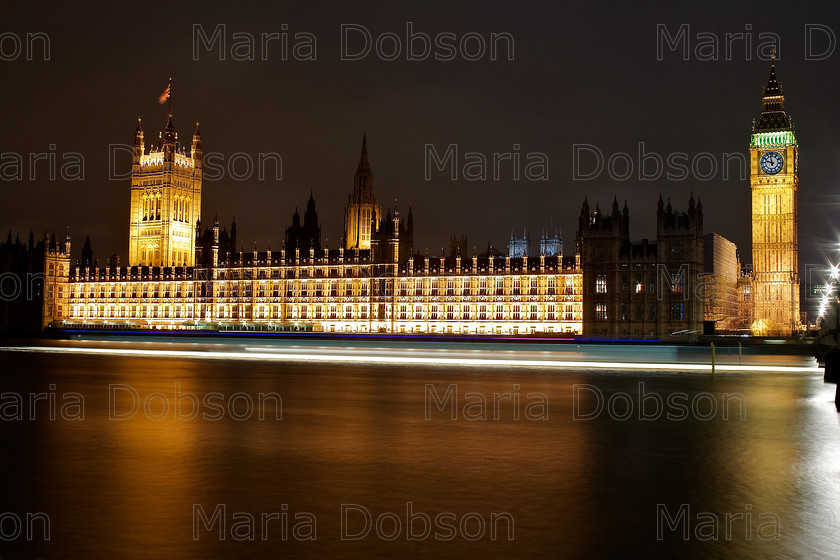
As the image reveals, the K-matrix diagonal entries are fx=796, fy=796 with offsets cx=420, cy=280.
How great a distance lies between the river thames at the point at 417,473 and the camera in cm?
974

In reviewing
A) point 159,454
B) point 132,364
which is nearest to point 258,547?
point 159,454

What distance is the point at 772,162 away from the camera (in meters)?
102

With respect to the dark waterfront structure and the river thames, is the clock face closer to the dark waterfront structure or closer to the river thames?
the dark waterfront structure

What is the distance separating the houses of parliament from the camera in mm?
86625

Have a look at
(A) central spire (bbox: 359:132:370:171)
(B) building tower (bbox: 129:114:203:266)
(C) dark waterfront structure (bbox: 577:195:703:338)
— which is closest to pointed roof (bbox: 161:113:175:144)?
(B) building tower (bbox: 129:114:203:266)

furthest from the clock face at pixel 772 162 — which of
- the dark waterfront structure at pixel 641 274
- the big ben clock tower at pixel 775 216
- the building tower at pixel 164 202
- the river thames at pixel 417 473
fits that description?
the building tower at pixel 164 202

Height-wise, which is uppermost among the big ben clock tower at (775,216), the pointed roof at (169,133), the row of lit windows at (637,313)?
the pointed roof at (169,133)

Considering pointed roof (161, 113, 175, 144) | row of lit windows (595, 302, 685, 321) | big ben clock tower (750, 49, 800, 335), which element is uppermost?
pointed roof (161, 113, 175, 144)

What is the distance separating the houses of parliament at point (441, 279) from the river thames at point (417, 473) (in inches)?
2273

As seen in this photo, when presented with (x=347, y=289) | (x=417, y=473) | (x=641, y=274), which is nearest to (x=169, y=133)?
(x=347, y=289)

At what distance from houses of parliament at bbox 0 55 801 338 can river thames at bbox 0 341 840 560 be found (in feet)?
189

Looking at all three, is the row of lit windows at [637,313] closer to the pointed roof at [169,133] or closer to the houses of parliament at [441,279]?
the houses of parliament at [441,279]

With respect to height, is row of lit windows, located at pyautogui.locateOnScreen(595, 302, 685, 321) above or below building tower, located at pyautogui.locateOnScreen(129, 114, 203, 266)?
below

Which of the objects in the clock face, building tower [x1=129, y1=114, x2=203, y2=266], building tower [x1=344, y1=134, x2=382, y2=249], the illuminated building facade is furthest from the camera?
building tower [x1=129, y1=114, x2=203, y2=266]
